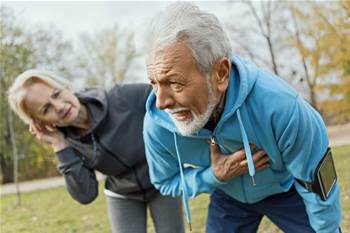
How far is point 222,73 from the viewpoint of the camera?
169 centimetres

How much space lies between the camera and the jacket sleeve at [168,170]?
2.00 m

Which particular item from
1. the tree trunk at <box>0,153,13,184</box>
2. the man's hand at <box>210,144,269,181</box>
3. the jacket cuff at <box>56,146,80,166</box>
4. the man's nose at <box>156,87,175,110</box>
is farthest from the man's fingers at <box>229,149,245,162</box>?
the tree trunk at <box>0,153,13,184</box>

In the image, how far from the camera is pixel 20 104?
249cm

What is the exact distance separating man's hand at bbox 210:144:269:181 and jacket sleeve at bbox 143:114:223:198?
0.05 metres

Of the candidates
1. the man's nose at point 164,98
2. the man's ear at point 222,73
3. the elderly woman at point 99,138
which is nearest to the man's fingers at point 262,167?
the man's ear at point 222,73

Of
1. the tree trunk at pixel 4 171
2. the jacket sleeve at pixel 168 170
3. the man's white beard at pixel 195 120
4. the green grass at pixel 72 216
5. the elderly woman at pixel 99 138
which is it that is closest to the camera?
the man's white beard at pixel 195 120

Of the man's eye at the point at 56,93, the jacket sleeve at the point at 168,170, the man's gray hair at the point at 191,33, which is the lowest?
the jacket sleeve at the point at 168,170

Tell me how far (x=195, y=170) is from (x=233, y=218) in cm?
35

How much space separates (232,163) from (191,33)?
0.61 meters

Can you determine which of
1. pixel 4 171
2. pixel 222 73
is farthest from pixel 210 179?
pixel 4 171

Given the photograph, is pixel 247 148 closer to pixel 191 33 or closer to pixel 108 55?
pixel 191 33

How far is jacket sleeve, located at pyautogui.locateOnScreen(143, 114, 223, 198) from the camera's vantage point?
2.00 meters

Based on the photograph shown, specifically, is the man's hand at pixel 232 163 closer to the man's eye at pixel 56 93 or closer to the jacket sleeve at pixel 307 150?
the jacket sleeve at pixel 307 150

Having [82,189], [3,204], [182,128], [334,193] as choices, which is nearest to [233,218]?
[334,193]
